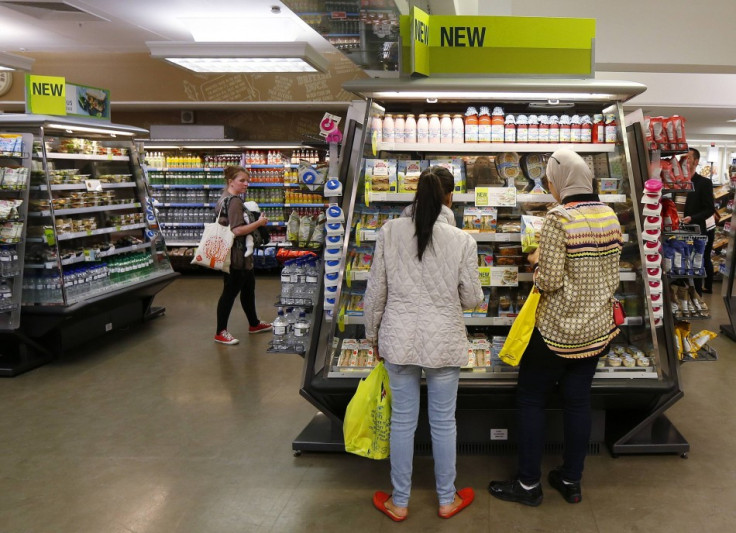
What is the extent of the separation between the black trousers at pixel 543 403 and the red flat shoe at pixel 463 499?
27 cm

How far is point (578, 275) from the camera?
297 cm

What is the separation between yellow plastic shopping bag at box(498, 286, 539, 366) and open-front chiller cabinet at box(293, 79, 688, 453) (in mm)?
373

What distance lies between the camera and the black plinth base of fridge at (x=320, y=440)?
374 cm

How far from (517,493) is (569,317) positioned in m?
0.97

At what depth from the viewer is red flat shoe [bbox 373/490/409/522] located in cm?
305

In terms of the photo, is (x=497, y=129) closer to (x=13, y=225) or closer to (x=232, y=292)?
(x=232, y=292)

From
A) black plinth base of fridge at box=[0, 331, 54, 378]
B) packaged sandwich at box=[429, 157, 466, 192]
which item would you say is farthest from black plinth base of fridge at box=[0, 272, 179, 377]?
packaged sandwich at box=[429, 157, 466, 192]

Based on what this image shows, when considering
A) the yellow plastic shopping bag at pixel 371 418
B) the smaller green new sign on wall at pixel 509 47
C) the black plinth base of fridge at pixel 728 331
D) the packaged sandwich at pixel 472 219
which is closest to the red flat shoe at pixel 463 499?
the yellow plastic shopping bag at pixel 371 418

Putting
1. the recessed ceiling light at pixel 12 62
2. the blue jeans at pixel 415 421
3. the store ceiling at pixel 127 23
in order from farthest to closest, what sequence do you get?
the recessed ceiling light at pixel 12 62 < the store ceiling at pixel 127 23 < the blue jeans at pixel 415 421

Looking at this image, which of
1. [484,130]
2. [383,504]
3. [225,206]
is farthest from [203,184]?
[383,504]

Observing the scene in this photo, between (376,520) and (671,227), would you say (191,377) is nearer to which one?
(376,520)

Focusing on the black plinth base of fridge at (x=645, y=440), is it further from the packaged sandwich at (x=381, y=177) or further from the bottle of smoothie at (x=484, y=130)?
the packaged sandwich at (x=381, y=177)

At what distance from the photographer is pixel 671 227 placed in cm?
380

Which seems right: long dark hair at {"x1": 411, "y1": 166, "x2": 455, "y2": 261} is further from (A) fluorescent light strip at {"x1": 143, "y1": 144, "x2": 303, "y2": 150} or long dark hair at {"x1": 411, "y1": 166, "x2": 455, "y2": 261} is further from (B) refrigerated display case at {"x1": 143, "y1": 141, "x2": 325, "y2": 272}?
(B) refrigerated display case at {"x1": 143, "y1": 141, "x2": 325, "y2": 272}
